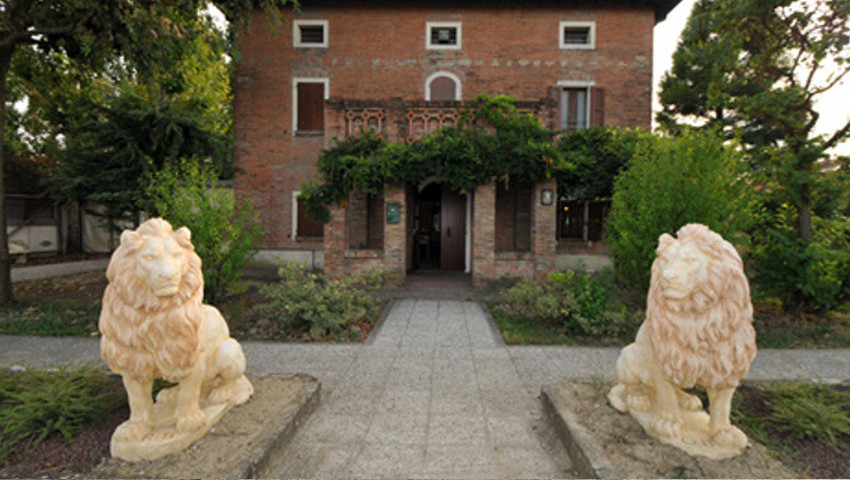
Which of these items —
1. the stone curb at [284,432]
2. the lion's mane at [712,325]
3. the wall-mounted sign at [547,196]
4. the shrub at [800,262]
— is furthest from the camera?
the wall-mounted sign at [547,196]

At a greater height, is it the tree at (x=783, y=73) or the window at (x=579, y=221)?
the tree at (x=783, y=73)

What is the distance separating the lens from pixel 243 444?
2670mm

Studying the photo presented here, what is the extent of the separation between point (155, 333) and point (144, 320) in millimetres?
105

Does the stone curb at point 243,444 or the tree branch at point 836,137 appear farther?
the tree branch at point 836,137

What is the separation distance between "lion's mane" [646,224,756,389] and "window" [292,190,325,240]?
492 inches

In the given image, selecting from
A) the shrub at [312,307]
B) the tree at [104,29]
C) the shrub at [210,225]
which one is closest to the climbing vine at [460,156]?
the shrub at [210,225]

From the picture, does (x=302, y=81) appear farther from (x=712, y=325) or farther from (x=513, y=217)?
(x=712, y=325)

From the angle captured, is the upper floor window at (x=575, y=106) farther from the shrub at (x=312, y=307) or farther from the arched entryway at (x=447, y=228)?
the shrub at (x=312, y=307)

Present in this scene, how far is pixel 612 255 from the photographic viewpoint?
7211 millimetres

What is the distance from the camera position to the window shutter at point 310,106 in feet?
45.1

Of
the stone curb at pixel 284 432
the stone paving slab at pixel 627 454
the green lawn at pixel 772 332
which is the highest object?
the stone paving slab at pixel 627 454

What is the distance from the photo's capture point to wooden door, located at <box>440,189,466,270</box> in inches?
499

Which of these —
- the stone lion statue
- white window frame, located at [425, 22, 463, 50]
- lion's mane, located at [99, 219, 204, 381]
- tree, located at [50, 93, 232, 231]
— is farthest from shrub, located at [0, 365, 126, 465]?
white window frame, located at [425, 22, 463, 50]

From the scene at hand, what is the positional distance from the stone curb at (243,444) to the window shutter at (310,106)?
39.0ft
